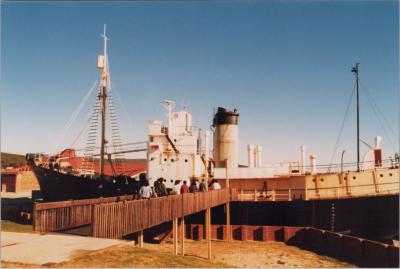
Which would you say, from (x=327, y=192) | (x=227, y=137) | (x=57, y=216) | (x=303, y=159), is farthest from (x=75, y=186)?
(x=327, y=192)

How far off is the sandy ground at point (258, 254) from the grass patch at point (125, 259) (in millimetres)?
7729

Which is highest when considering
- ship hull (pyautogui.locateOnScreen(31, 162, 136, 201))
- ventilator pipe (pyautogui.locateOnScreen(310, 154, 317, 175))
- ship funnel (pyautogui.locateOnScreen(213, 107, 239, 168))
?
ship funnel (pyautogui.locateOnScreen(213, 107, 239, 168))

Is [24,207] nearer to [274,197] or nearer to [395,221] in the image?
→ [274,197]

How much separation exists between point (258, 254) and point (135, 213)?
11.1m

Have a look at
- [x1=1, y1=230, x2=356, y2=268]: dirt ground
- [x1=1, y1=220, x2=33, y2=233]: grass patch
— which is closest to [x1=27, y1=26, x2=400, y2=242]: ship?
[x1=1, y1=230, x2=356, y2=268]: dirt ground

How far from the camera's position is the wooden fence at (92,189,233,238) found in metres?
12.7

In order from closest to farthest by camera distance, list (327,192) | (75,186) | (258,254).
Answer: (258,254) < (327,192) < (75,186)

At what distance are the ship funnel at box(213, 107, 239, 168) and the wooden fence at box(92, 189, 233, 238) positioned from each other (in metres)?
14.1

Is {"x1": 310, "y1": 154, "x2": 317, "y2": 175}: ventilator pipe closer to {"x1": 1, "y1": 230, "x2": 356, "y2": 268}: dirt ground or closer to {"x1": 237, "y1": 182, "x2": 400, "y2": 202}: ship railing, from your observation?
{"x1": 237, "y1": 182, "x2": 400, "y2": 202}: ship railing

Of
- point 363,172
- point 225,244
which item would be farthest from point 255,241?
point 363,172

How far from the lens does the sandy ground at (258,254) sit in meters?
20.6

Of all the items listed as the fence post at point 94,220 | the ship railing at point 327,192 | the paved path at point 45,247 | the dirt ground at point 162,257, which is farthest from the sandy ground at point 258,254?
the fence post at point 94,220

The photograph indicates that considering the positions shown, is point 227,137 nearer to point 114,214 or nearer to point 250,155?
point 250,155

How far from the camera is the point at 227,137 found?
34.4m
